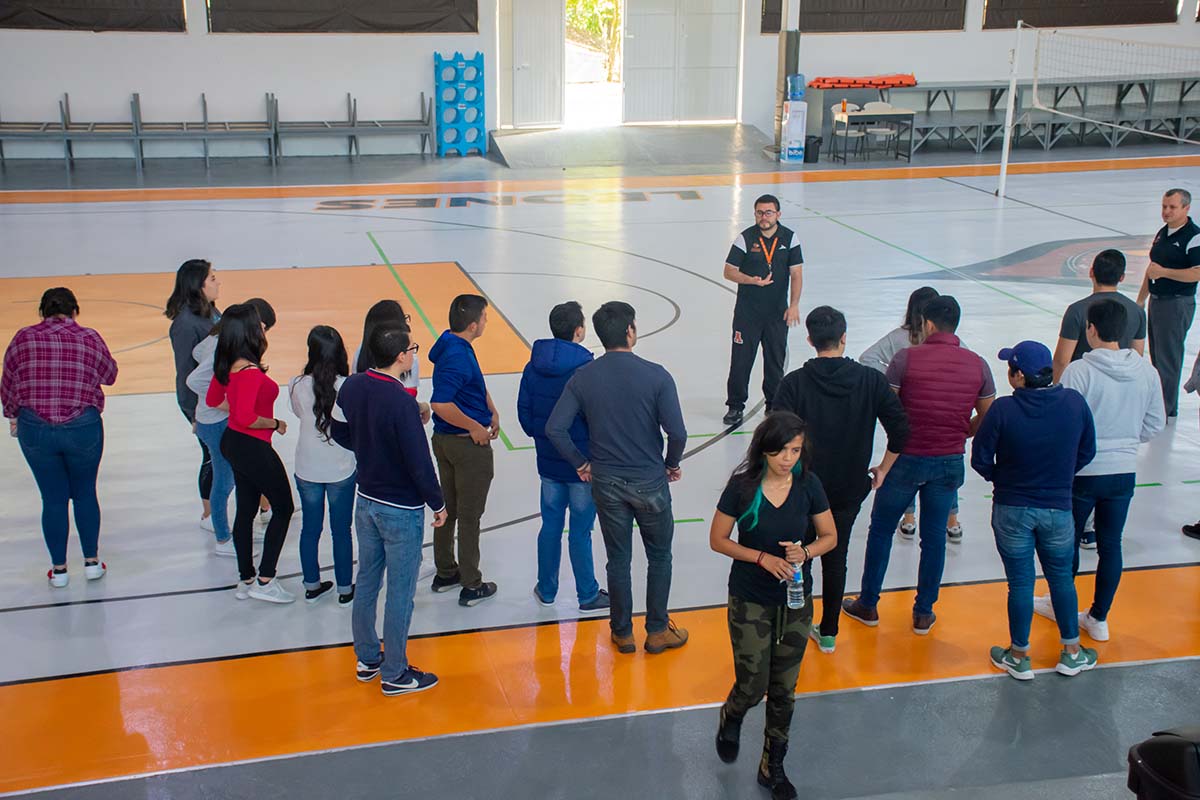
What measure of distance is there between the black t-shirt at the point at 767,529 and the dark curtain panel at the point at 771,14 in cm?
2112

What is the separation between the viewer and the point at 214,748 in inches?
183

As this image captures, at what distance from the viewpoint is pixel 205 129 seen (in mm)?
20609

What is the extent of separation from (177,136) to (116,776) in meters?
17.9

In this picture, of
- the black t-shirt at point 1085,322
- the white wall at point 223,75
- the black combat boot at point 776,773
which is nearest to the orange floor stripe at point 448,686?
the black combat boot at point 776,773

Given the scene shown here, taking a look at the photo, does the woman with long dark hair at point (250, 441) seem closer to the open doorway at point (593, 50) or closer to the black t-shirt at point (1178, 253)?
the black t-shirt at point (1178, 253)

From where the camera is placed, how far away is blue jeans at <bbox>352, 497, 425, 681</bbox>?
483 centimetres

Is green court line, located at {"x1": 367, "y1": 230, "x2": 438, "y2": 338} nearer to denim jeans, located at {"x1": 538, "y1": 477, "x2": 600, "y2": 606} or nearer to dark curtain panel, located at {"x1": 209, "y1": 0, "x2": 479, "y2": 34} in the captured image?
denim jeans, located at {"x1": 538, "y1": 477, "x2": 600, "y2": 606}

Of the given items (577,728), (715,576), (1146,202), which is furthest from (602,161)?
(577,728)

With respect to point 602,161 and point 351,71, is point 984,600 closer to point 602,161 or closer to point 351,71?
point 602,161

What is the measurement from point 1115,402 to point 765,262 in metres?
3.18

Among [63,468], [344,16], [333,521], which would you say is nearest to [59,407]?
[63,468]

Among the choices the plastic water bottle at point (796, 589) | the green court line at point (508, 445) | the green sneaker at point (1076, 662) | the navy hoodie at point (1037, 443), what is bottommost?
the green sneaker at point (1076, 662)

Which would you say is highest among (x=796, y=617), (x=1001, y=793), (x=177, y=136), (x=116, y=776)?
(x=177, y=136)

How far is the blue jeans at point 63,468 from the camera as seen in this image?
5.76m
